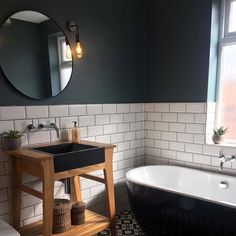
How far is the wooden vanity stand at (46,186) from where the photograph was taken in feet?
5.35

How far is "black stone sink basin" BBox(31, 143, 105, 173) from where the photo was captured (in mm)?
1697

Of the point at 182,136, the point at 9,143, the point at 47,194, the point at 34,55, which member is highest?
the point at 34,55

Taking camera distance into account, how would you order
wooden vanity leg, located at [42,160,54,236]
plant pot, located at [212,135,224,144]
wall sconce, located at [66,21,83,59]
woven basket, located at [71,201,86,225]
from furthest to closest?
plant pot, located at [212,135,224,144] < wall sconce, located at [66,21,83,59] < woven basket, located at [71,201,86,225] < wooden vanity leg, located at [42,160,54,236]

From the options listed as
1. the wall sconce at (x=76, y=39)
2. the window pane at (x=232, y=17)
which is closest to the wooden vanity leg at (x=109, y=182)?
the wall sconce at (x=76, y=39)

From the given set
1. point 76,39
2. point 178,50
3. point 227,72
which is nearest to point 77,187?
point 76,39

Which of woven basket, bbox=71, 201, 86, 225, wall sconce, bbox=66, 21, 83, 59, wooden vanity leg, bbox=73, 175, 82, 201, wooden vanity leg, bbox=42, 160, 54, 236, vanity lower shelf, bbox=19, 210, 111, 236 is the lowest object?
vanity lower shelf, bbox=19, 210, 111, 236

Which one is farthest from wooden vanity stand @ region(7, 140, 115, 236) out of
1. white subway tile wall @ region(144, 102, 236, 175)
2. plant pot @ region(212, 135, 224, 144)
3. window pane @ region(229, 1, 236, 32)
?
window pane @ region(229, 1, 236, 32)

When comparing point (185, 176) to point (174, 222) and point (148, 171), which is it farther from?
point (174, 222)

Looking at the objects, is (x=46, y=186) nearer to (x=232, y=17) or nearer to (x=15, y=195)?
(x=15, y=195)

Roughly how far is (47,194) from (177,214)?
1.01m

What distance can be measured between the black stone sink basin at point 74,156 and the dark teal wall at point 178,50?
1.29 m

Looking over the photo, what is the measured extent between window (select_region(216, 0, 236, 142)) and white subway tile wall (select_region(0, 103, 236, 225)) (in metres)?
0.13

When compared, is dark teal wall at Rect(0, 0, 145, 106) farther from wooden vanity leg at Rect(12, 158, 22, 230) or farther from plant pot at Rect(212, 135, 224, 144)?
plant pot at Rect(212, 135, 224, 144)

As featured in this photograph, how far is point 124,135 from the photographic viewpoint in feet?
9.32
